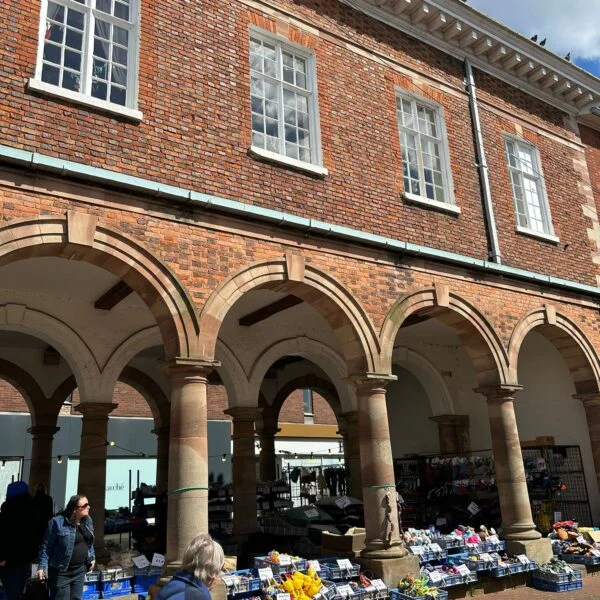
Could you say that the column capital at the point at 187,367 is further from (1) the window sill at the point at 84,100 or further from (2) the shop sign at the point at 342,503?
(2) the shop sign at the point at 342,503

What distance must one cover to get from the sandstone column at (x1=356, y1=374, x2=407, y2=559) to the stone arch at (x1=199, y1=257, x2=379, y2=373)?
40cm

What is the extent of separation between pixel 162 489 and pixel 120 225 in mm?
7947

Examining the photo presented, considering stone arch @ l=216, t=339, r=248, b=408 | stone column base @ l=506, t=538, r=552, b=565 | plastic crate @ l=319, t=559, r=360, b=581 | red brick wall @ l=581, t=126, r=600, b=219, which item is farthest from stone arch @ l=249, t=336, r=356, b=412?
red brick wall @ l=581, t=126, r=600, b=219

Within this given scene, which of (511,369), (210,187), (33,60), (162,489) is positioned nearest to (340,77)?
(210,187)

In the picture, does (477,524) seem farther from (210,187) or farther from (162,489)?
(210,187)

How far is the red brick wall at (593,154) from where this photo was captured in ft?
46.8

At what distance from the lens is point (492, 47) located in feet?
39.8

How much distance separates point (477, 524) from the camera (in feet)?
38.3

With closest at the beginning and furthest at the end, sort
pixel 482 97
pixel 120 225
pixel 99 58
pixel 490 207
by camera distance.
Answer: pixel 120 225
pixel 99 58
pixel 490 207
pixel 482 97

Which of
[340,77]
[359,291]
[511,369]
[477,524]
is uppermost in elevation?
[340,77]

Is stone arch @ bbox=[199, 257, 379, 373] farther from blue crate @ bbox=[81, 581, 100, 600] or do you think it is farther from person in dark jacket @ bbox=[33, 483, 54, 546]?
blue crate @ bbox=[81, 581, 100, 600]

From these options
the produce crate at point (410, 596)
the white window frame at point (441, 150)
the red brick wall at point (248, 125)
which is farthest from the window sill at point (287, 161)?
the produce crate at point (410, 596)

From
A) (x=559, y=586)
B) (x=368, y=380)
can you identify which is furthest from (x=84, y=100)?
(x=559, y=586)

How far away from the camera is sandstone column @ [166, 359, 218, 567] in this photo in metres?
6.55
